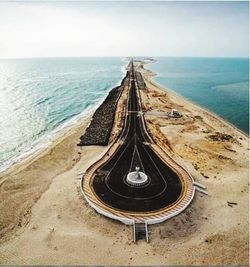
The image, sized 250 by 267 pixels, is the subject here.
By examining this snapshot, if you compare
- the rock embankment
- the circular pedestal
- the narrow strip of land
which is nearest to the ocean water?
the rock embankment

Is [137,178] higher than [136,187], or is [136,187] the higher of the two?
[137,178]

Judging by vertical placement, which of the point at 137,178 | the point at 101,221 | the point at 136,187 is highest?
the point at 137,178

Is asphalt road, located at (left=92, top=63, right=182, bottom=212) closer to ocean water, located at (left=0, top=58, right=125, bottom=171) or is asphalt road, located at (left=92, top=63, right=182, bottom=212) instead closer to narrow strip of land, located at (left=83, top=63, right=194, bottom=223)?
narrow strip of land, located at (left=83, top=63, right=194, bottom=223)

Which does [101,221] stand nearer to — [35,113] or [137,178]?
[137,178]

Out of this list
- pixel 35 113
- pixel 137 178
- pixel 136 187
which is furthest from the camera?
pixel 35 113

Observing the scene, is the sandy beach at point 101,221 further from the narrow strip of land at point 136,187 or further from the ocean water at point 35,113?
the ocean water at point 35,113

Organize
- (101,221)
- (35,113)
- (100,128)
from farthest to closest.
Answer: (35,113)
(100,128)
(101,221)

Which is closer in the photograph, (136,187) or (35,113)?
(136,187)

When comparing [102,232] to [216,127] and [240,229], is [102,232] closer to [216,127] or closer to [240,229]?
[240,229]

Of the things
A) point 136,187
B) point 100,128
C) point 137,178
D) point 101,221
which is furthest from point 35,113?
point 101,221
